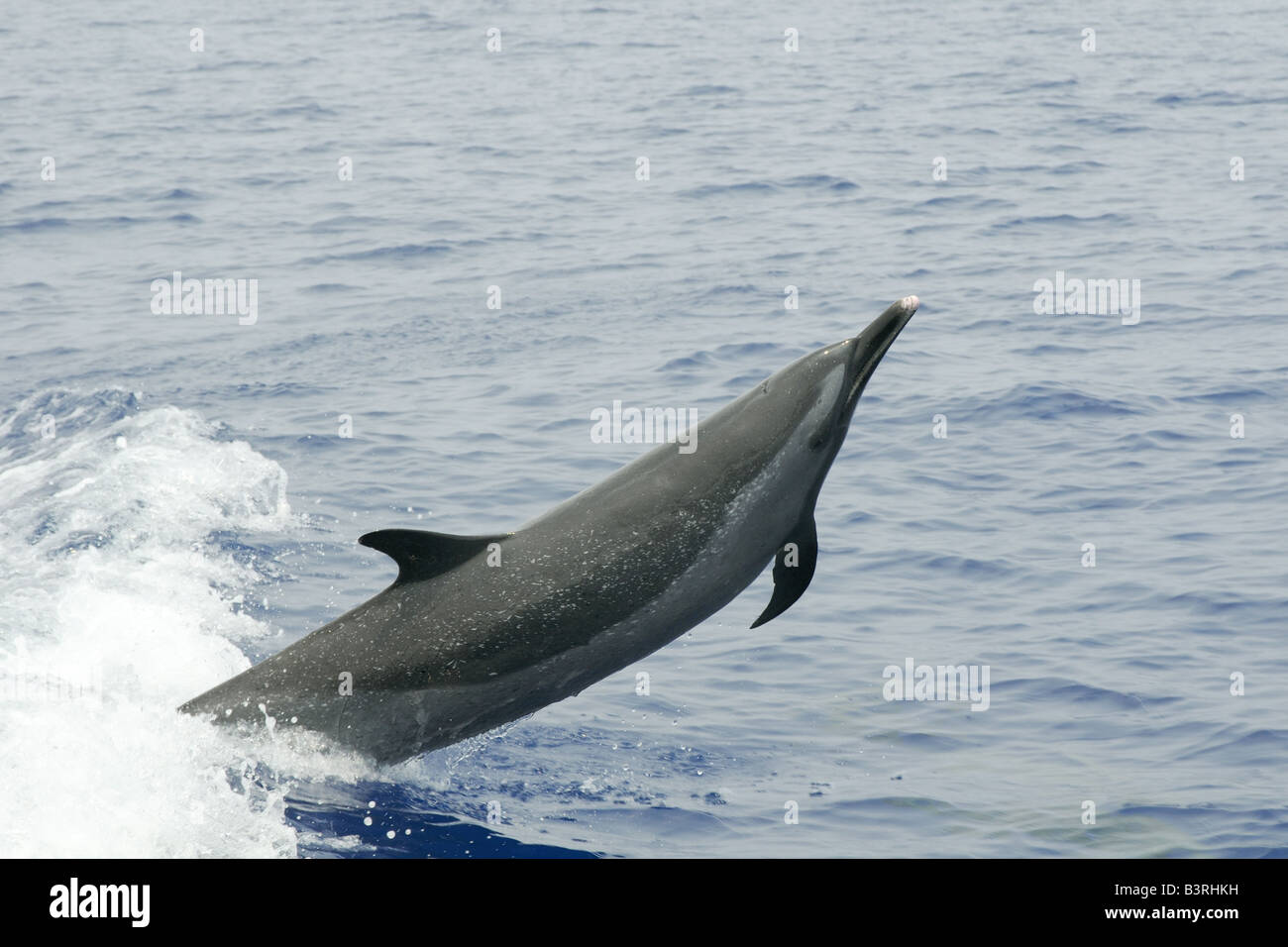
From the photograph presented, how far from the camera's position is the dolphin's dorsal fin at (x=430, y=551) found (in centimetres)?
823

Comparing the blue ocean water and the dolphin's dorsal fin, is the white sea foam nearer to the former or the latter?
the blue ocean water

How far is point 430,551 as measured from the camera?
8344 millimetres

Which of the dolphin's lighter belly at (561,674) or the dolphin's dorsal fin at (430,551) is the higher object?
the dolphin's dorsal fin at (430,551)

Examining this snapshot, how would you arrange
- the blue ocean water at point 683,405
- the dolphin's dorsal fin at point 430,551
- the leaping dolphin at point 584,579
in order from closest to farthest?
1. the dolphin's dorsal fin at point 430,551
2. the leaping dolphin at point 584,579
3. the blue ocean water at point 683,405

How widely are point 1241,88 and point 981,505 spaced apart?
85.1 feet

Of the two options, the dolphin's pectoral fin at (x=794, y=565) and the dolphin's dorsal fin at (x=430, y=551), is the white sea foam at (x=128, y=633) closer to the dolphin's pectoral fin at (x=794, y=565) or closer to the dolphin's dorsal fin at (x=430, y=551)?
the dolphin's dorsal fin at (x=430, y=551)

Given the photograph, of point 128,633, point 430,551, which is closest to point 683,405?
point 128,633

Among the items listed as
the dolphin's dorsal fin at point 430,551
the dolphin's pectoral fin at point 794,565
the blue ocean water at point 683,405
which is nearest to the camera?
the dolphin's dorsal fin at point 430,551

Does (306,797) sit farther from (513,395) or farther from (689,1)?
(689,1)

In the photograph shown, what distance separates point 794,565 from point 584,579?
1.19 meters

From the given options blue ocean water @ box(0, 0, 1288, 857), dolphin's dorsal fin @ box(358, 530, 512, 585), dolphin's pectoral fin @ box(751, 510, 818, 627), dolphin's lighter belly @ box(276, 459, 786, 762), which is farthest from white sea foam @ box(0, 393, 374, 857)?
dolphin's pectoral fin @ box(751, 510, 818, 627)

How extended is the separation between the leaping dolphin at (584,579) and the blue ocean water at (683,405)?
0.53m

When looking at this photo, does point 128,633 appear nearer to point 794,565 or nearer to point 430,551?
point 430,551

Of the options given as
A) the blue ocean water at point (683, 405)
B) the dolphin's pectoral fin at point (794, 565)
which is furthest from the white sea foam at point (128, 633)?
the dolphin's pectoral fin at point (794, 565)
